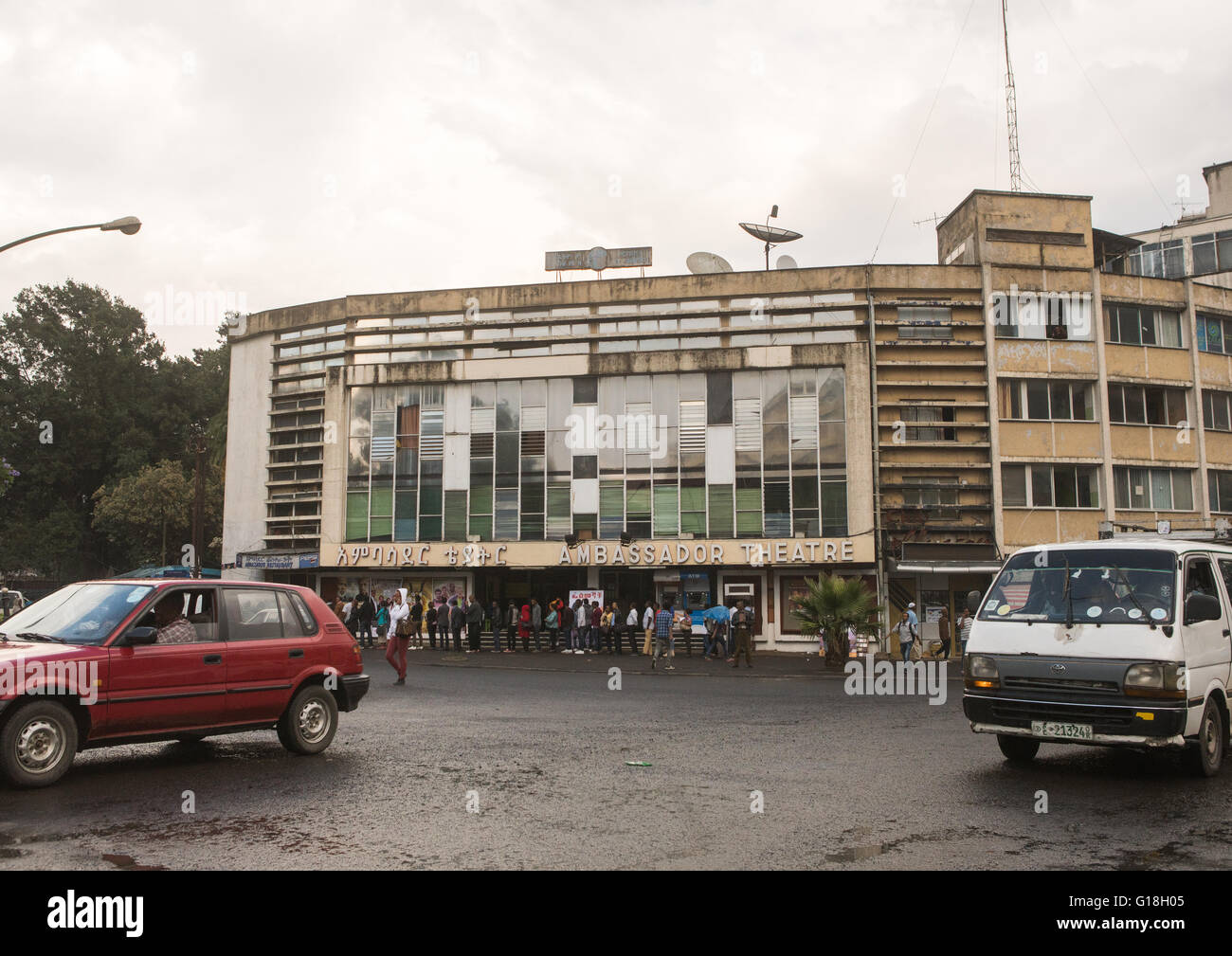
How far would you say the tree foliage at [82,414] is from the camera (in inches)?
2491

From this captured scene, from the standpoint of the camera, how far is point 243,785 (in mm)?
8273

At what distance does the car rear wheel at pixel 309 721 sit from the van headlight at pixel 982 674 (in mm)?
6029

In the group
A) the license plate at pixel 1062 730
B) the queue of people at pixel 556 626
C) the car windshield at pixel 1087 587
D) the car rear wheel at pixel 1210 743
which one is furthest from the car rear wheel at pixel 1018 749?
the queue of people at pixel 556 626

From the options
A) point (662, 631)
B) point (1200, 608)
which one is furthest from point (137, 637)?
point (662, 631)

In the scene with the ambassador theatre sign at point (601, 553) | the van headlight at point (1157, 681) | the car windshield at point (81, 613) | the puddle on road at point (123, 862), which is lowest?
the puddle on road at point (123, 862)

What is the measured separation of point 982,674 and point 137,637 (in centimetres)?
717

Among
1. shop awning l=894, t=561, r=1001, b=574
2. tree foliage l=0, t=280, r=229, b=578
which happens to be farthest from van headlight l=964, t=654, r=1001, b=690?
tree foliage l=0, t=280, r=229, b=578

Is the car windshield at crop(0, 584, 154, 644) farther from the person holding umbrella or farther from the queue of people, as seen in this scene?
the person holding umbrella

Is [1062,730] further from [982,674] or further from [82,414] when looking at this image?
[82,414]

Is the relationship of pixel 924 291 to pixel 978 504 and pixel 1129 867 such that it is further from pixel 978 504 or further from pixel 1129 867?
pixel 1129 867

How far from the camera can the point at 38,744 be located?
784 cm

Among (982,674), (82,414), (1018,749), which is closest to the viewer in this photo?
(982,674)

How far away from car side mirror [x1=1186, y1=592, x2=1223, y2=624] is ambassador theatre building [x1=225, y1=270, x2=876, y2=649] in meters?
26.0

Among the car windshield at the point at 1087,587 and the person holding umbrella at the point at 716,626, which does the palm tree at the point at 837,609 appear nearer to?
the person holding umbrella at the point at 716,626
